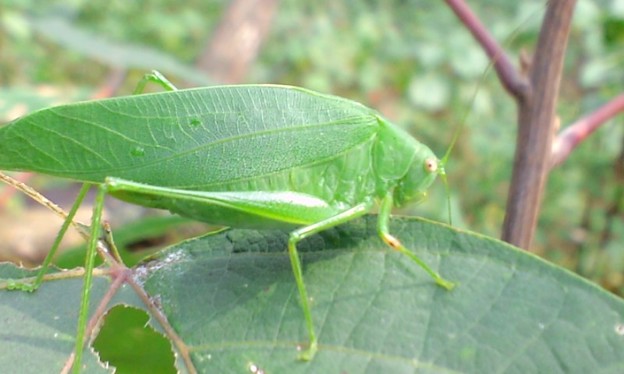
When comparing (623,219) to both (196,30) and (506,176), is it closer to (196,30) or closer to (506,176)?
(506,176)

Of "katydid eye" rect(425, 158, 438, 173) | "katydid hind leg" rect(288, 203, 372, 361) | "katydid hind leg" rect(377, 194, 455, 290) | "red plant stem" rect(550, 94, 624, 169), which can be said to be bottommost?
"katydid hind leg" rect(288, 203, 372, 361)

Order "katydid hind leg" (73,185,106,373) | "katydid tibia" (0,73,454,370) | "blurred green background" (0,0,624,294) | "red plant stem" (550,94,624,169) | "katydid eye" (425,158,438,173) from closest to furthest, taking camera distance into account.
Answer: "katydid hind leg" (73,185,106,373) < "katydid tibia" (0,73,454,370) < "red plant stem" (550,94,624,169) < "katydid eye" (425,158,438,173) < "blurred green background" (0,0,624,294)

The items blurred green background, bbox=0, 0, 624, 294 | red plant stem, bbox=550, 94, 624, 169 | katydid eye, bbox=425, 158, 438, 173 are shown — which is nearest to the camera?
red plant stem, bbox=550, 94, 624, 169

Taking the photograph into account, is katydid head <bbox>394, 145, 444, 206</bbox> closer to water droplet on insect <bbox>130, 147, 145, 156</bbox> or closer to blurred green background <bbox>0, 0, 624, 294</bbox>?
water droplet on insect <bbox>130, 147, 145, 156</bbox>

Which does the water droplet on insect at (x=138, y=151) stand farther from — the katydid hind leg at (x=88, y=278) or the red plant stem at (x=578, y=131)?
the red plant stem at (x=578, y=131)

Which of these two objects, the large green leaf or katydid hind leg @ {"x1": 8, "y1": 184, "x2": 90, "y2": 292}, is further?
katydid hind leg @ {"x1": 8, "y1": 184, "x2": 90, "y2": 292}

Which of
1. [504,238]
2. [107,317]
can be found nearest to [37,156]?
[107,317]

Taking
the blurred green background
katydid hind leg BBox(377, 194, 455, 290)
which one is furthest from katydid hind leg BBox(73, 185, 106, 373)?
the blurred green background
